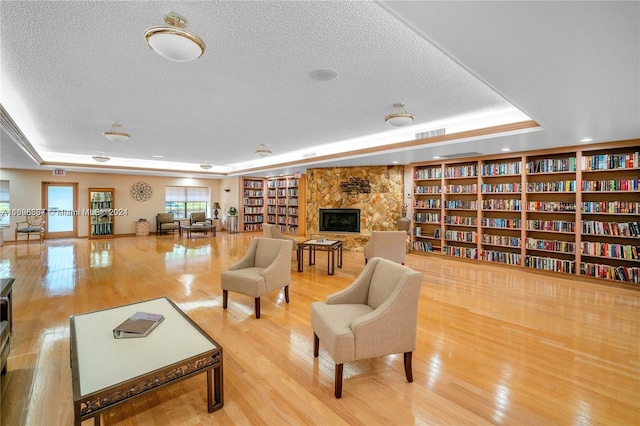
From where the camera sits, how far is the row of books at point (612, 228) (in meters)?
4.82

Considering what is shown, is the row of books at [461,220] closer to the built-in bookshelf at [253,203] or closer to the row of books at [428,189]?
the row of books at [428,189]

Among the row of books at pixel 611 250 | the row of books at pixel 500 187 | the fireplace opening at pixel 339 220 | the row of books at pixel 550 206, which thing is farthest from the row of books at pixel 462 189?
the fireplace opening at pixel 339 220

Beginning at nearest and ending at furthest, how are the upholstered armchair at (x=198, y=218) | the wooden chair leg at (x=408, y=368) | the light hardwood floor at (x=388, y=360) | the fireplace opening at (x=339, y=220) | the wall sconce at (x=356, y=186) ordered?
the light hardwood floor at (x=388, y=360), the wooden chair leg at (x=408, y=368), the wall sconce at (x=356, y=186), the fireplace opening at (x=339, y=220), the upholstered armchair at (x=198, y=218)

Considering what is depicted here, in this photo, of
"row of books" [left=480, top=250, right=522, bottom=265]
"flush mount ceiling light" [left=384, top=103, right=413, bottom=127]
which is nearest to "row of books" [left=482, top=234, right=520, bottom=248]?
"row of books" [left=480, top=250, right=522, bottom=265]

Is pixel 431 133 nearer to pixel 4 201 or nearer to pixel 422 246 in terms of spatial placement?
pixel 422 246

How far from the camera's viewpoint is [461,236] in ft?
22.8

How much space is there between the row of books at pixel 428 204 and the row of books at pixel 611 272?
9.91 feet

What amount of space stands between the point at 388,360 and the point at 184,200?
38.8 feet

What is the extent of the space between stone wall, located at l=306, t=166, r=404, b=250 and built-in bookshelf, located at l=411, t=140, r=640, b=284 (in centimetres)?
56

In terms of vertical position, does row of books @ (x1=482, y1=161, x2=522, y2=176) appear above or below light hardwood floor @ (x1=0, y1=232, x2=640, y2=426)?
above

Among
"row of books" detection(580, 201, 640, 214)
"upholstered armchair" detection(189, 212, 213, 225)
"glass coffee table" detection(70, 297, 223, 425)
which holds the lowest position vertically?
"glass coffee table" detection(70, 297, 223, 425)

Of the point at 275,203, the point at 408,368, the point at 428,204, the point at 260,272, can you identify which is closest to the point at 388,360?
the point at 408,368

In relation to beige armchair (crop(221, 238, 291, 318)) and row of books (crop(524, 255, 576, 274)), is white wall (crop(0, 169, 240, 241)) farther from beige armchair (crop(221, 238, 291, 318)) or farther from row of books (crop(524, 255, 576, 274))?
row of books (crop(524, 255, 576, 274))

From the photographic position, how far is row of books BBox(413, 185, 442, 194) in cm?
741
